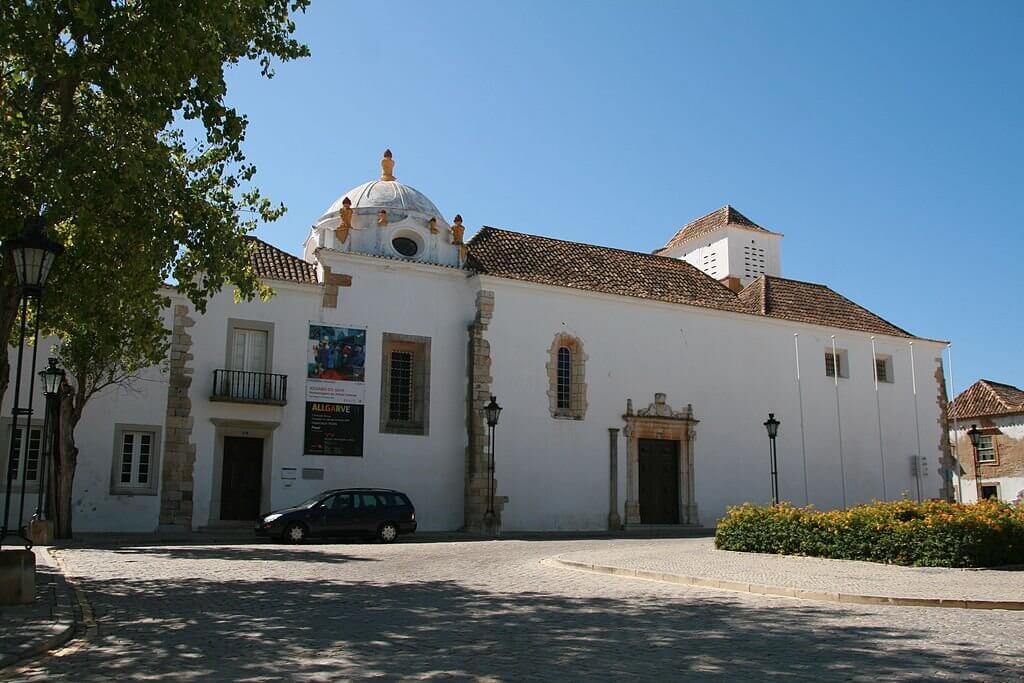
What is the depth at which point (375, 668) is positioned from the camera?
7.14 metres

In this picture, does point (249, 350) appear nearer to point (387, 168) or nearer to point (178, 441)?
point (178, 441)

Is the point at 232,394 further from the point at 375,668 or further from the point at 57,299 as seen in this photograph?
the point at 375,668

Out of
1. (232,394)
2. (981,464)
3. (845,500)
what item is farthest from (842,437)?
(232,394)

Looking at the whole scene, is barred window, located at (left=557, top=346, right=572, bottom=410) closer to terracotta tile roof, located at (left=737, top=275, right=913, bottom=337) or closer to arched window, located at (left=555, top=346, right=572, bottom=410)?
arched window, located at (left=555, top=346, right=572, bottom=410)

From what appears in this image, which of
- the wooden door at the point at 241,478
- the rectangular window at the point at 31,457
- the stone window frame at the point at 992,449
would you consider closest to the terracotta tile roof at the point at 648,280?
the wooden door at the point at 241,478

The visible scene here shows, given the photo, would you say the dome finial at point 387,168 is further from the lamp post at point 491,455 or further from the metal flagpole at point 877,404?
the metal flagpole at point 877,404

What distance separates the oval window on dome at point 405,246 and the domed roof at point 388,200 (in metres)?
0.87

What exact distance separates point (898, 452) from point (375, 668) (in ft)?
104

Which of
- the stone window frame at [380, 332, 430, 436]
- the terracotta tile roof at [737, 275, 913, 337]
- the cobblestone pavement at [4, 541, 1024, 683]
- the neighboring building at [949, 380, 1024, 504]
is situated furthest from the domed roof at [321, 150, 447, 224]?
the neighboring building at [949, 380, 1024, 504]

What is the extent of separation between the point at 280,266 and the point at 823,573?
18.0 meters

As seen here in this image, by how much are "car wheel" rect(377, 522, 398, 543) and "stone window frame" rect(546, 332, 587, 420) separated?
25.1 ft

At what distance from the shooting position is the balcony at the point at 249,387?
24734 millimetres

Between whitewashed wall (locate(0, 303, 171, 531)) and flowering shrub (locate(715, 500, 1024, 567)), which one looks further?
whitewashed wall (locate(0, 303, 171, 531))

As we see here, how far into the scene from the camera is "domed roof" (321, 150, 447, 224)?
28.6 meters
